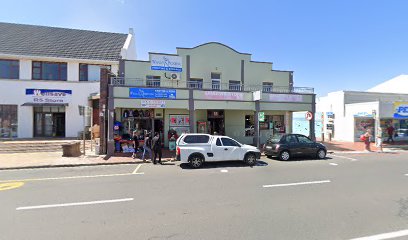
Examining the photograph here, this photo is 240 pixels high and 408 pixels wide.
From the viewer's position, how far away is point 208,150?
1152 cm

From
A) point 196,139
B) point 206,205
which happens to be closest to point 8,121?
point 196,139

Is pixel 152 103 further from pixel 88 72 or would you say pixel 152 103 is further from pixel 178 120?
pixel 88 72

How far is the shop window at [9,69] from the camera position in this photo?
19.8 m

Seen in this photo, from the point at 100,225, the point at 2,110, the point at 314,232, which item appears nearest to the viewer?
the point at 314,232

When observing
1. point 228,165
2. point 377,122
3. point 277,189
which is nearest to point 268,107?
→ point 228,165

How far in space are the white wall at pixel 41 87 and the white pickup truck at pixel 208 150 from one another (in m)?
13.3

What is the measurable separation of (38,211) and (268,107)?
49.5ft

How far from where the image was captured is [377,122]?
877 inches

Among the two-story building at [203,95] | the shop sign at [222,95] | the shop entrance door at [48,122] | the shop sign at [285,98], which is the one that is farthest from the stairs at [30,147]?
the shop sign at [285,98]

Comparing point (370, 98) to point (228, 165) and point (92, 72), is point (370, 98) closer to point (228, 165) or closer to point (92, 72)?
point (228, 165)

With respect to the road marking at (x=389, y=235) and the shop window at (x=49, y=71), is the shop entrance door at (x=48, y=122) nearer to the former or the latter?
the shop window at (x=49, y=71)

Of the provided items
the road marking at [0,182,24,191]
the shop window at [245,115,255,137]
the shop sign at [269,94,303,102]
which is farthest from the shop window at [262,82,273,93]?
the road marking at [0,182,24,191]

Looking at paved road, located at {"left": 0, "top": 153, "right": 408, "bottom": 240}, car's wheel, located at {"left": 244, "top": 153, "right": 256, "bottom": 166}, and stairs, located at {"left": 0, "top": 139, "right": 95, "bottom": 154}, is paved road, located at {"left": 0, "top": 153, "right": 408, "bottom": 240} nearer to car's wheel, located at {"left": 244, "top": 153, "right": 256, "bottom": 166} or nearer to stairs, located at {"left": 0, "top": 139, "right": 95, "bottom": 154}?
car's wheel, located at {"left": 244, "top": 153, "right": 256, "bottom": 166}

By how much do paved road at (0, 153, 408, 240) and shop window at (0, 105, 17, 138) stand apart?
1308cm
